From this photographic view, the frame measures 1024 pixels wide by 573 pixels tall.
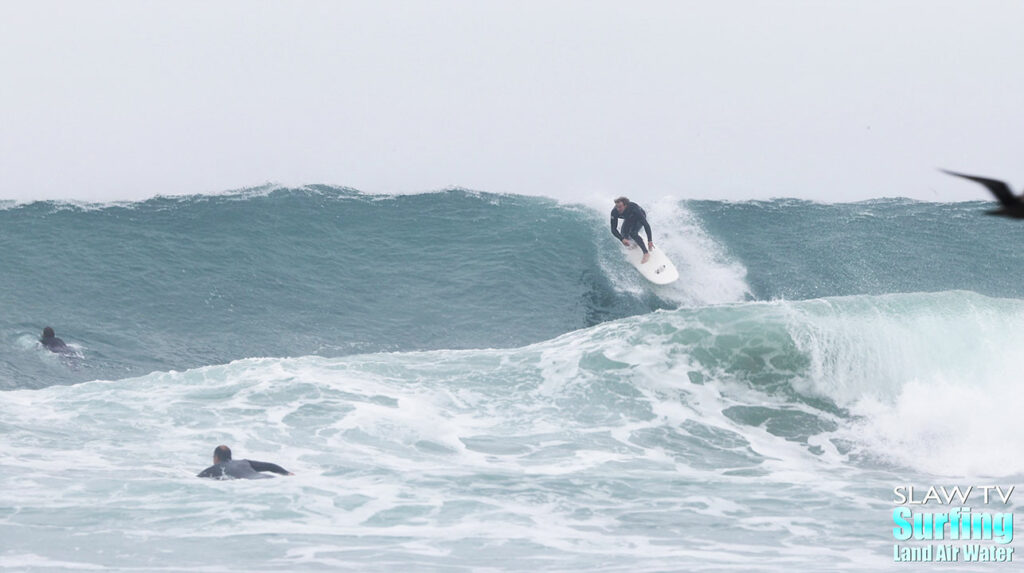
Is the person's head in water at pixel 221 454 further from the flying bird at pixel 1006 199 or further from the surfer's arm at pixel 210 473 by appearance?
the flying bird at pixel 1006 199

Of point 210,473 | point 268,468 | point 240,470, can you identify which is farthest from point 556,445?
Answer: point 210,473

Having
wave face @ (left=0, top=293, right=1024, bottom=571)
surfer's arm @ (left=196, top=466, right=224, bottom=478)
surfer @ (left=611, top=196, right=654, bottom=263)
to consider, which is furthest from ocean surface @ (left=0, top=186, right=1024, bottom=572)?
surfer @ (left=611, top=196, right=654, bottom=263)

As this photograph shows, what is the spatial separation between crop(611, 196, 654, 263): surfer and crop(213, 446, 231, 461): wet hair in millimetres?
9921

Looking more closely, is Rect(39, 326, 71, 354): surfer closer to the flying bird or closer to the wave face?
the wave face

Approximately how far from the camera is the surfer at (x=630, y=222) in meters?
20.7

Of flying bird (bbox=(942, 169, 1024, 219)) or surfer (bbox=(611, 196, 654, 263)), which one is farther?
surfer (bbox=(611, 196, 654, 263))

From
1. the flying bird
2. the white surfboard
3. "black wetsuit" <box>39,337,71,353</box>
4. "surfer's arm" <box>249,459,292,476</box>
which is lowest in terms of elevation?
"surfer's arm" <box>249,459,292,476</box>

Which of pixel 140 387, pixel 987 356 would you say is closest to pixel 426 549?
pixel 140 387

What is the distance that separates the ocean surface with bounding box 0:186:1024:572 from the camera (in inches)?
433

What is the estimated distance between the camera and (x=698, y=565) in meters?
10.2

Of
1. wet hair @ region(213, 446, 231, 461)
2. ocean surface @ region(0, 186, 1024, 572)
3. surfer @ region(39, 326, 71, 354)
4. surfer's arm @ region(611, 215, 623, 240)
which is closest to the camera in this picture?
ocean surface @ region(0, 186, 1024, 572)

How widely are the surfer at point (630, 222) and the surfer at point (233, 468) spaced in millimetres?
9745

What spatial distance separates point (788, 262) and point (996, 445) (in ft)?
28.4

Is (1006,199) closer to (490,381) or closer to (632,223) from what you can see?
(490,381)
